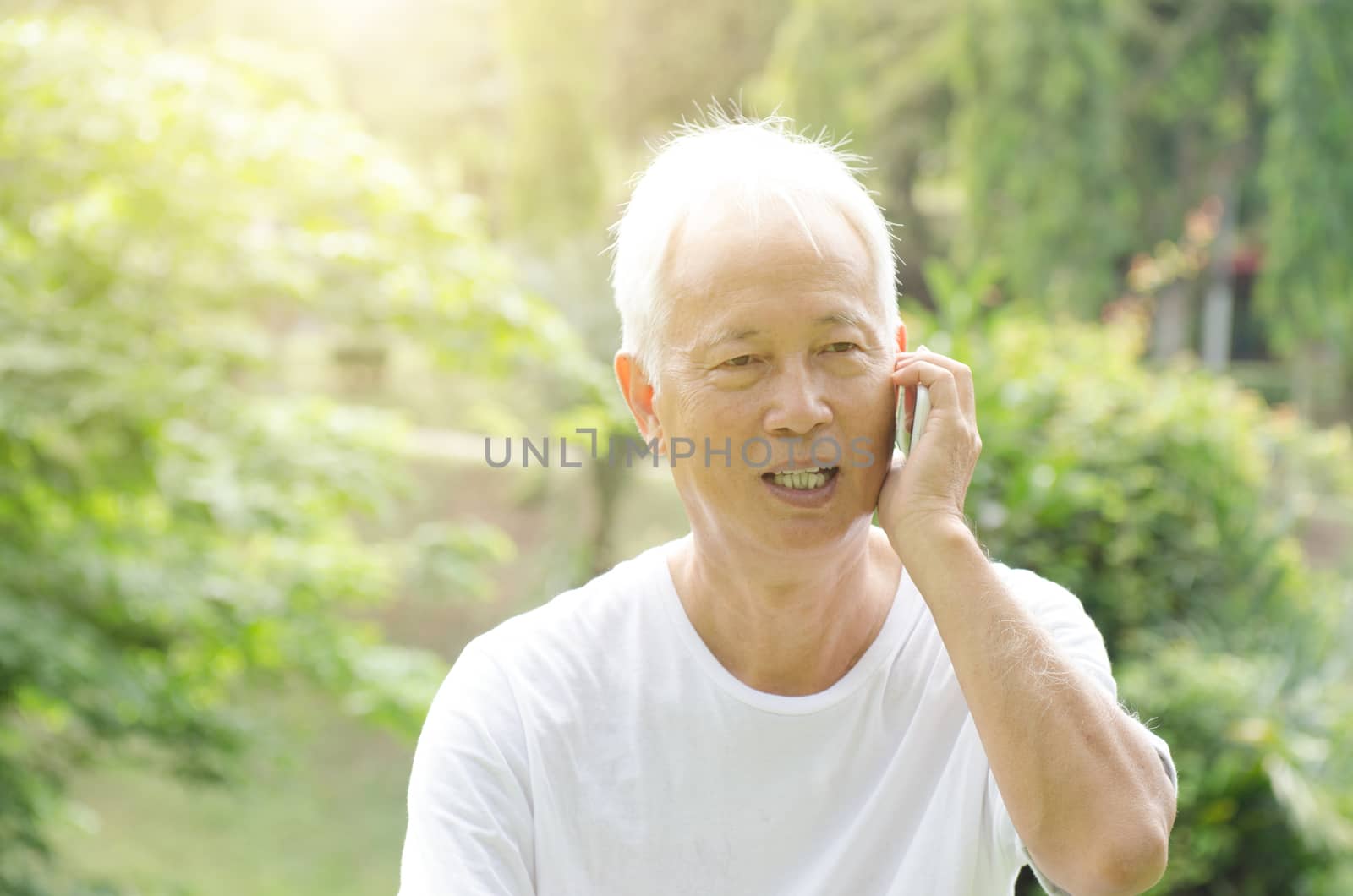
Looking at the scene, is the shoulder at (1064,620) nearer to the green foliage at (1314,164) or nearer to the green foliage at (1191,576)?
the green foliage at (1191,576)

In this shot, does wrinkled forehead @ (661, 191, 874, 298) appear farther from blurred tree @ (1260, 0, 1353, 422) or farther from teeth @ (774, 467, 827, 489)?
blurred tree @ (1260, 0, 1353, 422)

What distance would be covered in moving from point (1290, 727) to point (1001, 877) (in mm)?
3102

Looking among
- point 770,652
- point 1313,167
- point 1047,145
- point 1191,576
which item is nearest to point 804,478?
point 770,652

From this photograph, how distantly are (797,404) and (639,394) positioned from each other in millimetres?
278

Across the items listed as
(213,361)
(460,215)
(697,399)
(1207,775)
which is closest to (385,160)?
(460,215)

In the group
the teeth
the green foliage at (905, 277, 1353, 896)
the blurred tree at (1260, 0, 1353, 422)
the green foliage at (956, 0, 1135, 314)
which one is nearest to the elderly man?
the teeth

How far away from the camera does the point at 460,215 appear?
3814 millimetres

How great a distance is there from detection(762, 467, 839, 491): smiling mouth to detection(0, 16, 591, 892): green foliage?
7.27 ft

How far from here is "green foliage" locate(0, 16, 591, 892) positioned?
3232 millimetres

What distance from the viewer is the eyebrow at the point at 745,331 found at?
4.86ft

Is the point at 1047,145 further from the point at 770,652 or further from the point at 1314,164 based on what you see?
the point at 770,652

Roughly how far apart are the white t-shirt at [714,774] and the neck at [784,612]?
0.04 metres

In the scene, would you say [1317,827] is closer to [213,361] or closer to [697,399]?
[697,399]

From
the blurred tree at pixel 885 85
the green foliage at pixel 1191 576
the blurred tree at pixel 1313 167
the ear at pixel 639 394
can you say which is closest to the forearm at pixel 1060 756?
the ear at pixel 639 394
